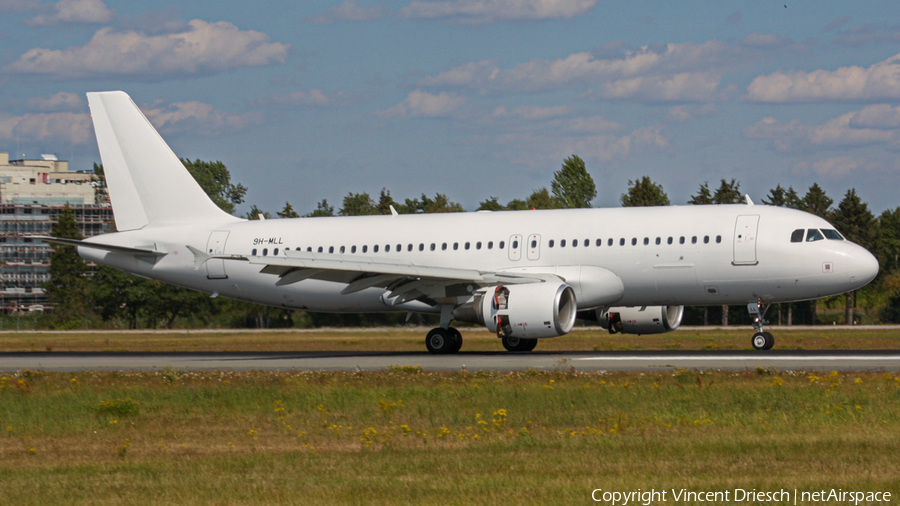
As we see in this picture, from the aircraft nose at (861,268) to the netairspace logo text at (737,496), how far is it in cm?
1835

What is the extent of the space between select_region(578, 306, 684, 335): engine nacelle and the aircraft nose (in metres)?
5.50

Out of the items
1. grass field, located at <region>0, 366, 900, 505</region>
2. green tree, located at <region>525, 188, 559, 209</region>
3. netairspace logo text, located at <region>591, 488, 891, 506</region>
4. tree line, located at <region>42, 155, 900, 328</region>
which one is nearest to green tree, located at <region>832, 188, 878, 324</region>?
tree line, located at <region>42, 155, 900, 328</region>

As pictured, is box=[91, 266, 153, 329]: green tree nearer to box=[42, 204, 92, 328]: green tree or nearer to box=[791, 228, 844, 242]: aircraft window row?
box=[42, 204, 92, 328]: green tree

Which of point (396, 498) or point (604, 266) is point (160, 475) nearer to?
point (396, 498)

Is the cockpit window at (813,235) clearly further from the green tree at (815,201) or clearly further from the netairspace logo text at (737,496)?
the green tree at (815,201)

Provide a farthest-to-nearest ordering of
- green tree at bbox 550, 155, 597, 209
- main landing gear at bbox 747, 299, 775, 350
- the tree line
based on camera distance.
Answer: green tree at bbox 550, 155, 597, 209 → the tree line → main landing gear at bbox 747, 299, 775, 350

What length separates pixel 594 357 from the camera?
26.7m

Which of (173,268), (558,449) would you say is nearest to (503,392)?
(558,449)

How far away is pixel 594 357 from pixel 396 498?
17.5m

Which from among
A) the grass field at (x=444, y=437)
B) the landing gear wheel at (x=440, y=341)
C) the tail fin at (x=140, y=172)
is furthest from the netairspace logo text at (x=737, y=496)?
the tail fin at (x=140, y=172)

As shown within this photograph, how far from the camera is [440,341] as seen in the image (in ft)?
98.3

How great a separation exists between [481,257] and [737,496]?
67.1 ft

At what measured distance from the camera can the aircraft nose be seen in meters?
26.5

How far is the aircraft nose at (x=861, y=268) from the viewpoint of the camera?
26531 mm
